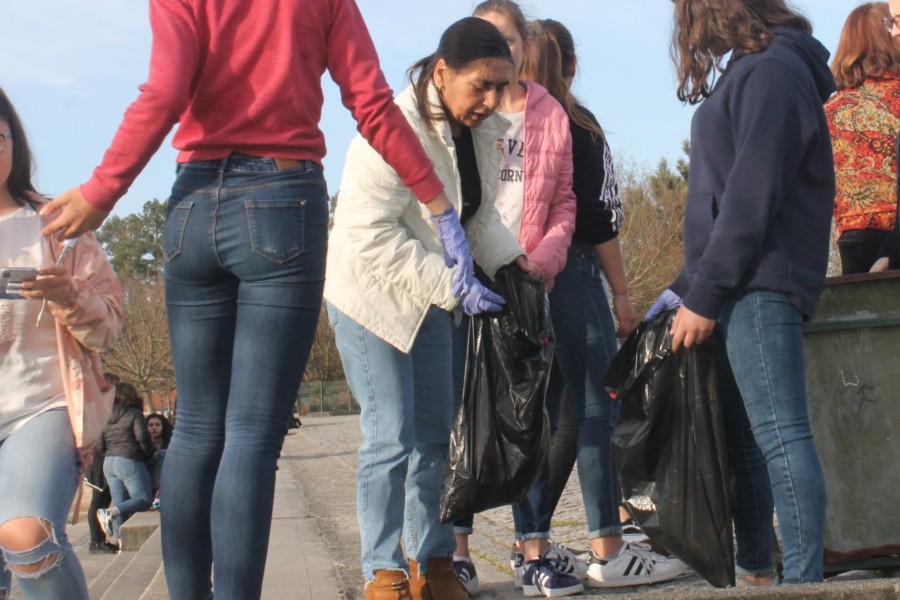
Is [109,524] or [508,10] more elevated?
[508,10]

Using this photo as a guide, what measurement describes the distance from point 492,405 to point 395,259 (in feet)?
2.02

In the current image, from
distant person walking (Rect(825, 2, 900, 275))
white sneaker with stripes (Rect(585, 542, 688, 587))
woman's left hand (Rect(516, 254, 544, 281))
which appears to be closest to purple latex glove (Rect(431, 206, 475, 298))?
woman's left hand (Rect(516, 254, 544, 281))

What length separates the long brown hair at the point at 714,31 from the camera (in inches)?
145

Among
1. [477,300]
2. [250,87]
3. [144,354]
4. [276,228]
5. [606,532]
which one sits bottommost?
[144,354]

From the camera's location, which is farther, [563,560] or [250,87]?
[563,560]

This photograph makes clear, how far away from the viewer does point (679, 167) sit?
5028cm

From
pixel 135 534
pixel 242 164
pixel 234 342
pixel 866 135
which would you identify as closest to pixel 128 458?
pixel 135 534

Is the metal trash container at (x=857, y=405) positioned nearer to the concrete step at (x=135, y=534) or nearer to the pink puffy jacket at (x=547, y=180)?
the pink puffy jacket at (x=547, y=180)

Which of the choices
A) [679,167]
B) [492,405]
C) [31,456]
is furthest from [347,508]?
[679,167]

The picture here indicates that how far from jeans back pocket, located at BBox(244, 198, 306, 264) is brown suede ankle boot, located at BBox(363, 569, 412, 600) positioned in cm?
130

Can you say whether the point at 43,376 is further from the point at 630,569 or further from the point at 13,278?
the point at 630,569

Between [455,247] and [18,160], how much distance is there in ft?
4.39

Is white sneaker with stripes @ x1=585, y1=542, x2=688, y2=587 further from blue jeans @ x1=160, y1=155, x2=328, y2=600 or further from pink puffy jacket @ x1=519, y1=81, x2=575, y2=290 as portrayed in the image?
blue jeans @ x1=160, y1=155, x2=328, y2=600

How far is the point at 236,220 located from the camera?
2.91 meters
